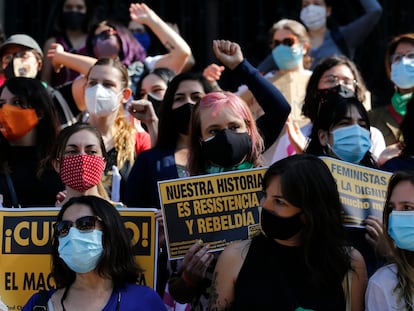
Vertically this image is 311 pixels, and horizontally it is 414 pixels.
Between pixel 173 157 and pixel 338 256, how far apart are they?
1811mm

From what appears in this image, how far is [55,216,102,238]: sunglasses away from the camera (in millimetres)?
5996

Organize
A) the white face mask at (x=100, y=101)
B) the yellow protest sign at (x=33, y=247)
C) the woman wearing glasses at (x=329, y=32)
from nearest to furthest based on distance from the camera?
the yellow protest sign at (x=33, y=247)
the white face mask at (x=100, y=101)
the woman wearing glasses at (x=329, y=32)

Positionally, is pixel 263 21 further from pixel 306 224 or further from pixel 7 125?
pixel 306 224

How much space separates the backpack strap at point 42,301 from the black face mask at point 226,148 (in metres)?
1.27

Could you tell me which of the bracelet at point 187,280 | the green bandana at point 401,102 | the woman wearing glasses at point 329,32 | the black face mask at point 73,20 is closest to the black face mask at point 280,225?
the bracelet at point 187,280

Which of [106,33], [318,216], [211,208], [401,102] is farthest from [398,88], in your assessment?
[318,216]

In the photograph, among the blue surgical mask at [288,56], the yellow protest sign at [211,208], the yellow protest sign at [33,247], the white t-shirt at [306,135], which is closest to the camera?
the yellow protest sign at [211,208]

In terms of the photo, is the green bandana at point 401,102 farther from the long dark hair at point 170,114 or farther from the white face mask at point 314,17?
the white face mask at point 314,17

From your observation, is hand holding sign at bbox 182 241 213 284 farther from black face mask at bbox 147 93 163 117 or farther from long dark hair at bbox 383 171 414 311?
black face mask at bbox 147 93 163 117

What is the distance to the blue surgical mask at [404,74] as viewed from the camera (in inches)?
319

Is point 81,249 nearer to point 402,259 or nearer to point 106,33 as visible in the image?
point 402,259

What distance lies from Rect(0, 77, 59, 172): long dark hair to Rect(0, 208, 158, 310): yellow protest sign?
1.12 meters

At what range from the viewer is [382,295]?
18.4 feet

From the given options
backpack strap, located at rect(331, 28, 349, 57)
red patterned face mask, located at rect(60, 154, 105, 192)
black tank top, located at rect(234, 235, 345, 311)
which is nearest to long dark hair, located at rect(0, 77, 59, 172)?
red patterned face mask, located at rect(60, 154, 105, 192)
